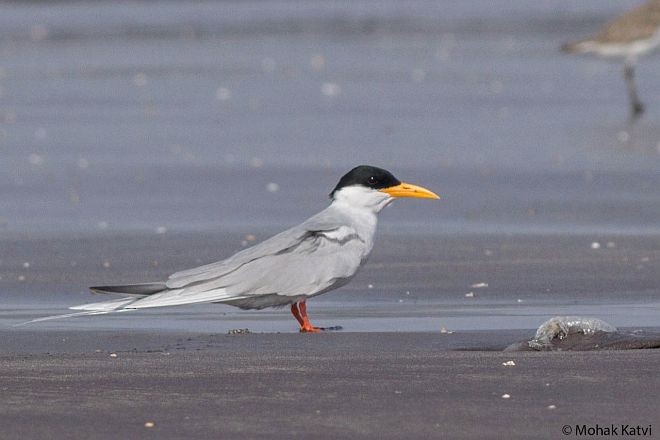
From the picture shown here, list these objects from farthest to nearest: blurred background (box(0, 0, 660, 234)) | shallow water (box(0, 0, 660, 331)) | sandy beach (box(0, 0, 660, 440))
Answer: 1. blurred background (box(0, 0, 660, 234))
2. shallow water (box(0, 0, 660, 331))
3. sandy beach (box(0, 0, 660, 440))

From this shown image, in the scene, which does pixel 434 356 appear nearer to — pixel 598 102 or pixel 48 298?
pixel 48 298

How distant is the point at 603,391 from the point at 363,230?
8.86 feet

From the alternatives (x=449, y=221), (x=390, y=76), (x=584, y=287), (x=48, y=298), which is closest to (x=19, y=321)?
(x=48, y=298)

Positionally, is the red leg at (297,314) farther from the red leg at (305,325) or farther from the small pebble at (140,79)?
the small pebble at (140,79)

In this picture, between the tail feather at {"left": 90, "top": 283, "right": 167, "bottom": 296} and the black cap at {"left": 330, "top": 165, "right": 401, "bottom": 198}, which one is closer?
the tail feather at {"left": 90, "top": 283, "right": 167, "bottom": 296}

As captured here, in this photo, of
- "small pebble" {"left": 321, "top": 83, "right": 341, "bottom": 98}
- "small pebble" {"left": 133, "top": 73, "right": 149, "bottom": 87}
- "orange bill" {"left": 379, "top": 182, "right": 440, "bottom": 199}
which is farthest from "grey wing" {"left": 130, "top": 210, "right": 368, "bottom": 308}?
"small pebble" {"left": 133, "top": 73, "right": 149, "bottom": 87}

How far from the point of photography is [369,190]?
8164 millimetres

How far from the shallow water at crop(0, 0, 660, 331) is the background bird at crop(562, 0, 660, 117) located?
1.67 ft

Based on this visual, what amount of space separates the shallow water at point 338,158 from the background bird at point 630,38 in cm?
51

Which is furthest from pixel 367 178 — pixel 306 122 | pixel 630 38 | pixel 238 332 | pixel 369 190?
pixel 630 38

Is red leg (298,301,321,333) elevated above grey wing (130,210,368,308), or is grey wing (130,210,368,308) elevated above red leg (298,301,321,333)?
grey wing (130,210,368,308)

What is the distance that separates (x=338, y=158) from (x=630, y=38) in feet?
20.6

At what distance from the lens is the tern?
7.24m

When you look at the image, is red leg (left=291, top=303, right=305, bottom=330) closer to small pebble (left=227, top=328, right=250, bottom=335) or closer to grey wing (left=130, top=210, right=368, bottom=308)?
grey wing (left=130, top=210, right=368, bottom=308)
